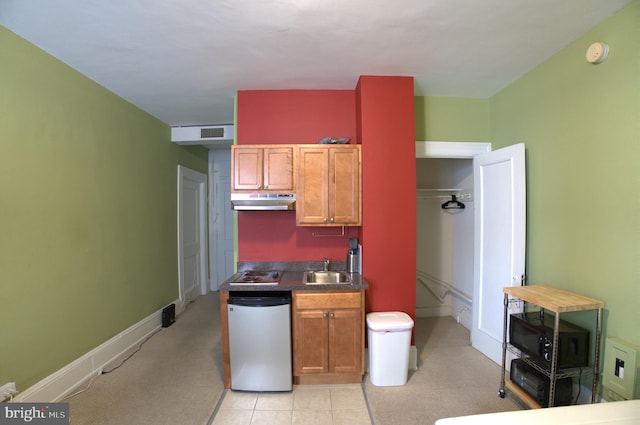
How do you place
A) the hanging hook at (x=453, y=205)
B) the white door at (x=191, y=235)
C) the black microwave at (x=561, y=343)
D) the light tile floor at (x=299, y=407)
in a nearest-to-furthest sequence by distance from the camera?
the black microwave at (x=561, y=343), the light tile floor at (x=299, y=407), the hanging hook at (x=453, y=205), the white door at (x=191, y=235)

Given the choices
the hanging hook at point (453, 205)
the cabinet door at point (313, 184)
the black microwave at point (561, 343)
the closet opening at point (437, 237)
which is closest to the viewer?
the black microwave at point (561, 343)

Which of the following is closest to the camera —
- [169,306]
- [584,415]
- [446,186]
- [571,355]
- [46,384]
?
[584,415]

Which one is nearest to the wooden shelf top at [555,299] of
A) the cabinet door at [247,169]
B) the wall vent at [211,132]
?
the cabinet door at [247,169]

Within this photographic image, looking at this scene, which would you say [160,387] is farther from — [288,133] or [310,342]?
[288,133]

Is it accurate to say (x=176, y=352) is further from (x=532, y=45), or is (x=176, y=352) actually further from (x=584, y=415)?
(x=532, y=45)

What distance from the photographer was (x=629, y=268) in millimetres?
1660

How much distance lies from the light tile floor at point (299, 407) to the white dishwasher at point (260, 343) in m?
0.08

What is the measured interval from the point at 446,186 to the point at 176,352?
4004 mm

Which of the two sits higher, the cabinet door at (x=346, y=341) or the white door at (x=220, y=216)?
the white door at (x=220, y=216)

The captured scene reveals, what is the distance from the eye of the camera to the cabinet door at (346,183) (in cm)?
246

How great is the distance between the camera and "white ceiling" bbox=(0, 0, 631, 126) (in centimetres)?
164

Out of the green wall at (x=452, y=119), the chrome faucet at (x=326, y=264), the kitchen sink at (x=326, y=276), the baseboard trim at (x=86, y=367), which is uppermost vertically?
the green wall at (x=452, y=119)

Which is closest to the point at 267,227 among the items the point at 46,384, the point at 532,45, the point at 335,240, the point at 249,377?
the point at 335,240

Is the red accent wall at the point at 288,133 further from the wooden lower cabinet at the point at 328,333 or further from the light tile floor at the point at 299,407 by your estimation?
the light tile floor at the point at 299,407
